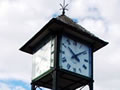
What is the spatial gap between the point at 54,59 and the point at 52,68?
304 mm

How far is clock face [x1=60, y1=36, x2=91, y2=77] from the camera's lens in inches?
483

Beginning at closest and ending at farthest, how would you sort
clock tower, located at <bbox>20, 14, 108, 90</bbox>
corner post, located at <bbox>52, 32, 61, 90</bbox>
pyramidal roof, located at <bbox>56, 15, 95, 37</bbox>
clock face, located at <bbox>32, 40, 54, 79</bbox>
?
corner post, located at <bbox>52, 32, 61, 90</bbox> → clock tower, located at <bbox>20, 14, 108, 90</bbox> → clock face, located at <bbox>32, 40, 54, 79</bbox> → pyramidal roof, located at <bbox>56, 15, 95, 37</bbox>

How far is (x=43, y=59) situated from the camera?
12.9 metres

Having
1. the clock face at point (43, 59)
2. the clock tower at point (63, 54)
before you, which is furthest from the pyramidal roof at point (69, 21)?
the clock face at point (43, 59)

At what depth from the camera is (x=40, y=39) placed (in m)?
13.3

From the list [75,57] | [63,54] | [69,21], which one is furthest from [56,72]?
[69,21]

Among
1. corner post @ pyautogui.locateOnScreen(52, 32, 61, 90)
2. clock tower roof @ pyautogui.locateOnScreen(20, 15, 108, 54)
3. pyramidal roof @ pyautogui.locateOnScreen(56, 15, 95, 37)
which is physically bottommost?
corner post @ pyautogui.locateOnScreen(52, 32, 61, 90)

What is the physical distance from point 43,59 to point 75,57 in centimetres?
112

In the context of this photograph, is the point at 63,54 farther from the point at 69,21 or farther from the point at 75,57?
the point at 69,21

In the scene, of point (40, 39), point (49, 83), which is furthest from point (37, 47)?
point (49, 83)

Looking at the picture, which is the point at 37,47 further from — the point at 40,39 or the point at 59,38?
the point at 59,38

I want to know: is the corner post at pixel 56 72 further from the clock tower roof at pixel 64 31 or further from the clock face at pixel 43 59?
the clock tower roof at pixel 64 31

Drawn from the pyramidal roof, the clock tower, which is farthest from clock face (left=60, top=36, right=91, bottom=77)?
the pyramidal roof

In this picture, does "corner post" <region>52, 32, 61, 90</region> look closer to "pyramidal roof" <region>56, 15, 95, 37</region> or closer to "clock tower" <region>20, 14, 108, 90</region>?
"clock tower" <region>20, 14, 108, 90</region>
